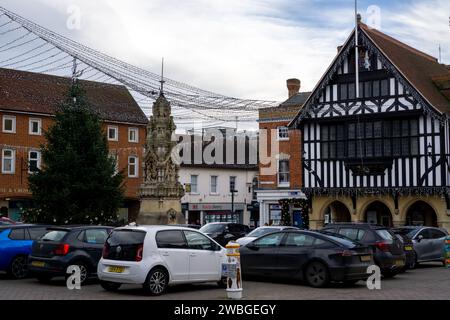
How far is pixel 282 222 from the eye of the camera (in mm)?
45250

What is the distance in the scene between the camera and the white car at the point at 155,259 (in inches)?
578

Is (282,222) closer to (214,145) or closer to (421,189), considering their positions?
(421,189)

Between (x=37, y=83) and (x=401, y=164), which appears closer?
(x=401, y=164)

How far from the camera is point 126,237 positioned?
15.2 metres

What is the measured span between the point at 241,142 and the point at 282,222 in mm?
20504

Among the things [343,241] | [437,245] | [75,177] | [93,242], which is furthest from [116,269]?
[75,177]

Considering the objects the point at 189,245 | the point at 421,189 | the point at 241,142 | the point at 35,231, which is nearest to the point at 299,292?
the point at 189,245

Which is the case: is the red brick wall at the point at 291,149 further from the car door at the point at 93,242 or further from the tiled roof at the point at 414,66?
the car door at the point at 93,242

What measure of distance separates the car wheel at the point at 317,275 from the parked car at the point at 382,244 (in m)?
3.01

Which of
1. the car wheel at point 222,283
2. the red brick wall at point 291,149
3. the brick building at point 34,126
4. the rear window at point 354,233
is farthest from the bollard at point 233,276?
the red brick wall at point 291,149

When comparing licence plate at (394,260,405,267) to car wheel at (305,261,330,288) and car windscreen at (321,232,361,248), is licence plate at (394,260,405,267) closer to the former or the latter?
car windscreen at (321,232,361,248)

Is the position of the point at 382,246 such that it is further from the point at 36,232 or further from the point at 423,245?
the point at 36,232

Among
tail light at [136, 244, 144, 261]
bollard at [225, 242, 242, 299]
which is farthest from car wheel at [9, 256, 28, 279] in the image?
bollard at [225, 242, 242, 299]
